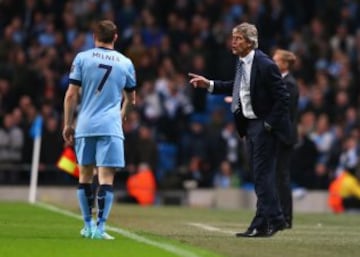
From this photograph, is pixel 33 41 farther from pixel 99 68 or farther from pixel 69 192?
pixel 99 68

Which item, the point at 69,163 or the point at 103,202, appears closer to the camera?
the point at 103,202

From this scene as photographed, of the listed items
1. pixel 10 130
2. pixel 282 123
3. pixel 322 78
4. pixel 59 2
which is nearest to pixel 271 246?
pixel 282 123

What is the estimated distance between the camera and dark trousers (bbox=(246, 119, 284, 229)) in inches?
558

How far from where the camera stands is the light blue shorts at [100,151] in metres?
13.2

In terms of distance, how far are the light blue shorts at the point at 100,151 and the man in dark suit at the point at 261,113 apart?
1675 mm

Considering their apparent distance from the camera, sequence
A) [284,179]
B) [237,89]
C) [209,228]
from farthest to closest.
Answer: [284,179]
[209,228]
[237,89]

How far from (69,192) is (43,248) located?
1454cm

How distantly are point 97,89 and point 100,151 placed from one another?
63 cm

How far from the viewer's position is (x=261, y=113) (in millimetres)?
14273

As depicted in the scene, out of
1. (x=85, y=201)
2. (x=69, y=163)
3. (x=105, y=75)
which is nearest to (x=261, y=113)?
(x=105, y=75)

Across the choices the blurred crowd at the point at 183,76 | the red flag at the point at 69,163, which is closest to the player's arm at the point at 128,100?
the red flag at the point at 69,163

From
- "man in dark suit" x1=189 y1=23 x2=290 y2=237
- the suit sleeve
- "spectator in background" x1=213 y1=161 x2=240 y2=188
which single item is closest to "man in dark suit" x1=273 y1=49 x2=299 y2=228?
the suit sleeve

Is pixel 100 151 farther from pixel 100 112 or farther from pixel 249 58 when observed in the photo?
pixel 249 58

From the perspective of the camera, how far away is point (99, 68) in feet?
43.5
